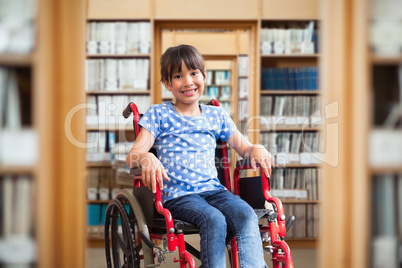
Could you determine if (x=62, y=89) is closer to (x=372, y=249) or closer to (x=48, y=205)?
(x=48, y=205)

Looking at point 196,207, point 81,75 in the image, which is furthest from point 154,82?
point 81,75

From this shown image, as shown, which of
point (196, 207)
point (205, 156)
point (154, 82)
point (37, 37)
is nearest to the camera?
point (37, 37)

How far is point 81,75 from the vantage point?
2.95ft

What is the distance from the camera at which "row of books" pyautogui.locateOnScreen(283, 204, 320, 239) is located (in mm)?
3707

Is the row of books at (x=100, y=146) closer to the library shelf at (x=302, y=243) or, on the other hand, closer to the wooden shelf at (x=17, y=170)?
the library shelf at (x=302, y=243)

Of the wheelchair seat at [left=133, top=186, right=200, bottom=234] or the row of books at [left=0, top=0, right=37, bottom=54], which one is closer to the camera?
the row of books at [left=0, top=0, right=37, bottom=54]

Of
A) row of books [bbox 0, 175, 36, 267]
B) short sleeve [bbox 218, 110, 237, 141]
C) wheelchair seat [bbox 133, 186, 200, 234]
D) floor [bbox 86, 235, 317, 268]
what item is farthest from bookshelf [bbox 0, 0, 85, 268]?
floor [bbox 86, 235, 317, 268]

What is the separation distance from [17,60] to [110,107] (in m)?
2.94

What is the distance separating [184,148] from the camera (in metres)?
1.85

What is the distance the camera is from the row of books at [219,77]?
157 inches

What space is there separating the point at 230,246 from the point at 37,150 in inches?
50.4

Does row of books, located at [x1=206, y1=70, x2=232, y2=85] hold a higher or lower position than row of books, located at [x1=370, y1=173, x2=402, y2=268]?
higher

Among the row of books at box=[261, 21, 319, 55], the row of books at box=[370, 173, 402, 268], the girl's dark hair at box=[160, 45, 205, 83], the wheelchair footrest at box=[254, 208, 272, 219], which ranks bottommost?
the wheelchair footrest at box=[254, 208, 272, 219]

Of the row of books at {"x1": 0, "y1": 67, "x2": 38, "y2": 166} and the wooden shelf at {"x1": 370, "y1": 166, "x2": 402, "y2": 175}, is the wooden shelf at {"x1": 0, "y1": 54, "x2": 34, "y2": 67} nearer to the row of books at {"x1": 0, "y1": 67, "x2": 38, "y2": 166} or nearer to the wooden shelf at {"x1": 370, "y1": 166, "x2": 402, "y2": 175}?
the row of books at {"x1": 0, "y1": 67, "x2": 38, "y2": 166}
